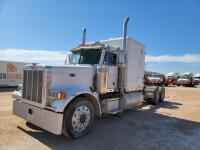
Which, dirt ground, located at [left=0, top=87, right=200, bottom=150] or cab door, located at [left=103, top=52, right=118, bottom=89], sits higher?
cab door, located at [left=103, top=52, right=118, bottom=89]

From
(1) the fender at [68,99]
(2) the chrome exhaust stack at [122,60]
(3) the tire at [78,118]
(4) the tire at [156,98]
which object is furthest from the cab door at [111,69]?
(4) the tire at [156,98]

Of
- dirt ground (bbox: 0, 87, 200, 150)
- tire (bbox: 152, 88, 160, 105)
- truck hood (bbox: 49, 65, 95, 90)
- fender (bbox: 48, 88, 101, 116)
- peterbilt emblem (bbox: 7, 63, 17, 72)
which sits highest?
peterbilt emblem (bbox: 7, 63, 17, 72)

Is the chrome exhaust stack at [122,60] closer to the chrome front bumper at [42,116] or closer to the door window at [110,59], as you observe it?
the door window at [110,59]

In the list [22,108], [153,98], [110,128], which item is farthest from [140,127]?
[153,98]

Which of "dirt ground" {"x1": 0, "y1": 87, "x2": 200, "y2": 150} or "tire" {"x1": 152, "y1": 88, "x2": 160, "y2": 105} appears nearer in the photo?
"dirt ground" {"x1": 0, "y1": 87, "x2": 200, "y2": 150}

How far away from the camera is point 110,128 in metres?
6.95

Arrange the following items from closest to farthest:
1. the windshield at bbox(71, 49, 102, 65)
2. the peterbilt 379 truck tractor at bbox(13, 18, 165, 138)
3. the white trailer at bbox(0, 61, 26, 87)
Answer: the peterbilt 379 truck tractor at bbox(13, 18, 165, 138)
the windshield at bbox(71, 49, 102, 65)
the white trailer at bbox(0, 61, 26, 87)

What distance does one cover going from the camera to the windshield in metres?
7.46

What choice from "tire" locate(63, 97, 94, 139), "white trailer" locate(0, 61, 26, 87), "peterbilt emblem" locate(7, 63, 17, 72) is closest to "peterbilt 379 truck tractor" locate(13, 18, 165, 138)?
"tire" locate(63, 97, 94, 139)

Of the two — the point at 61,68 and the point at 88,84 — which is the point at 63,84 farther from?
the point at 88,84

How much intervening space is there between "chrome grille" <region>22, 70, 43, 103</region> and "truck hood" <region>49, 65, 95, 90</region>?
0.38 metres

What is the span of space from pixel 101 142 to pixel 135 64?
499 cm

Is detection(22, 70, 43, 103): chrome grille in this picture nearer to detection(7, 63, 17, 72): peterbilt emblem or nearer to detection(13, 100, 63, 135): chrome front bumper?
detection(13, 100, 63, 135): chrome front bumper

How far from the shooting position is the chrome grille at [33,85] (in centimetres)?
567
